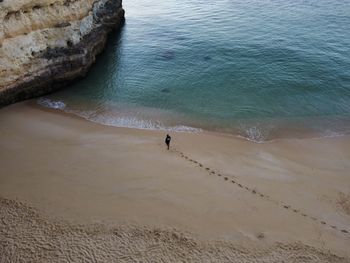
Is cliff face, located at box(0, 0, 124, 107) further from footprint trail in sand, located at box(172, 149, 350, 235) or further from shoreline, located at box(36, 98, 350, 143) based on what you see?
footprint trail in sand, located at box(172, 149, 350, 235)

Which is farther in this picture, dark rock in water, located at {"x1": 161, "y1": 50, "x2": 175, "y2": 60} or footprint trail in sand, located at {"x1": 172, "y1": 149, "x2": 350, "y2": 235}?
dark rock in water, located at {"x1": 161, "y1": 50, "x2": 175, "y2": 60}

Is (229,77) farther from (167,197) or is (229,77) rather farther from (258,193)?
(167,197)

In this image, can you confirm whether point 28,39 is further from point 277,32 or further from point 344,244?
point 277,32

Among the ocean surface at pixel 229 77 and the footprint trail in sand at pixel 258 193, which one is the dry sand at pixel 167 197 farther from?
the ocean surface at pixel 229 77

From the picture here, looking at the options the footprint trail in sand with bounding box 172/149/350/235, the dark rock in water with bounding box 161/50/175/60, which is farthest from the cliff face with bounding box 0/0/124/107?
the footprint trail in sand with bounding box 172/149/350/235

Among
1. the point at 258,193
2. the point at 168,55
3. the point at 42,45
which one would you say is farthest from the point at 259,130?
the point at 42,45

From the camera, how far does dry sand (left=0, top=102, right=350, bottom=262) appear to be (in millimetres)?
14250

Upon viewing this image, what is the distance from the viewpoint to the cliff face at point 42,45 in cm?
2394

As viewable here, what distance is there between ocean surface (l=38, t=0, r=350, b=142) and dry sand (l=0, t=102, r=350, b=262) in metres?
2.80

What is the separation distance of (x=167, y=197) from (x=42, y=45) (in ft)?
56.8

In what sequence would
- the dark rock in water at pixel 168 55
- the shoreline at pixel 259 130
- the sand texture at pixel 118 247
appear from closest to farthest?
the sand texture at pixel 118 247
the shoreline at pixel 259 130
the dark rock in water at pixel 168 55

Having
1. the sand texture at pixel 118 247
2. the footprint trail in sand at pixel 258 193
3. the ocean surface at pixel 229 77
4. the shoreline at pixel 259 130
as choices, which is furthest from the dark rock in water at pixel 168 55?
the sand texture at pixel 118 247

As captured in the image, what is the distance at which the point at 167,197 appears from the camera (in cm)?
1688

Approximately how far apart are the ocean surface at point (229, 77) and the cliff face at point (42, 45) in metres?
1.49
